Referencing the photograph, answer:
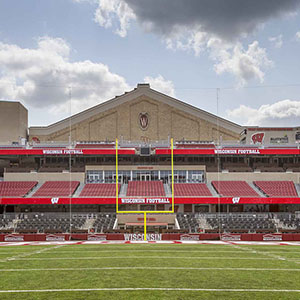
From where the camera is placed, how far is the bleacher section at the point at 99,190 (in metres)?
39.9

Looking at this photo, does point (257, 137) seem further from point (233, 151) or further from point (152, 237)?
point (152, 237)

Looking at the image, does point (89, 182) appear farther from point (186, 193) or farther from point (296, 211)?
point (296, 211)

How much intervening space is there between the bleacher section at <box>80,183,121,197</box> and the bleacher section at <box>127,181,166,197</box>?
75.0 inches

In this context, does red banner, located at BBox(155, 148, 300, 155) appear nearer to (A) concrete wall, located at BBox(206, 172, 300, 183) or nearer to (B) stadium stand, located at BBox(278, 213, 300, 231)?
(A) concrete wall, located at BBox(206, 172, 300, 183)

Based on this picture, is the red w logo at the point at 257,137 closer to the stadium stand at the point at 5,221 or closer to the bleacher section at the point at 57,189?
the bleacher section at the point at 57,189

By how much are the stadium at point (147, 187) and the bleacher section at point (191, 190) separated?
12 cm

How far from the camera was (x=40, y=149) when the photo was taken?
42.8m

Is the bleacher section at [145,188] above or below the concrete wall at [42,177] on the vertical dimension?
below

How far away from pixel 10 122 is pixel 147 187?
75.0 ft

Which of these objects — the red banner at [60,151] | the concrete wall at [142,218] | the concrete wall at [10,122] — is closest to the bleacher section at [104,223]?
the concrete wall at [142,218]

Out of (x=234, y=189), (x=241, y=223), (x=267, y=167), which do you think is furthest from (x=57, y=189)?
(x=267, y=167)

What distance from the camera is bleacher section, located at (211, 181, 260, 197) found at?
39.6 m

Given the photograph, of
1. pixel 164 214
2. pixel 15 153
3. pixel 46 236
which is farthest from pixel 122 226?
pixel 15 153

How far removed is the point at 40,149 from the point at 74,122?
1090 cm
